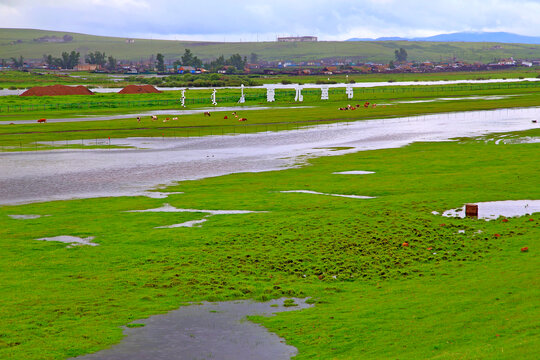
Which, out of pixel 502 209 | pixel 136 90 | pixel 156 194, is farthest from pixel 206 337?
pixel 136 90

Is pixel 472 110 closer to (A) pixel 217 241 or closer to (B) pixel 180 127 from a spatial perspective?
(B) pixel 180 127

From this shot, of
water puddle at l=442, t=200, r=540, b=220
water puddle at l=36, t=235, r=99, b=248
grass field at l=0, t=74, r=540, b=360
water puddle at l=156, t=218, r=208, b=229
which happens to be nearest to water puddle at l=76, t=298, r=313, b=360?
grass field at l=0, t=74, r=540, b=360

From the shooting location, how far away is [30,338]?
18812 millimetres

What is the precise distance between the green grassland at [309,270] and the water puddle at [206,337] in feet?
1.68

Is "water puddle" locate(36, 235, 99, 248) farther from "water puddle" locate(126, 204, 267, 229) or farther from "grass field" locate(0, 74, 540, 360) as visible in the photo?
"water puddle" locate(126, 204, 267, 229)

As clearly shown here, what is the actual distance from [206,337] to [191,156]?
1815 inches

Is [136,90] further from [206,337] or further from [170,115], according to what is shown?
[206,337]

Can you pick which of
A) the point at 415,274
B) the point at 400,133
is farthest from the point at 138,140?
the point at 415,274

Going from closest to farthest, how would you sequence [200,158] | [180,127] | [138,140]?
A: 1. [200,158]
2. [138,140]
3. [180,127]

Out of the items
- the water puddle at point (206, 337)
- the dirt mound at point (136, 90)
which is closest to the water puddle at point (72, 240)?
the water puddle at point (206, 337)

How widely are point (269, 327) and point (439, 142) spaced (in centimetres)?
5242

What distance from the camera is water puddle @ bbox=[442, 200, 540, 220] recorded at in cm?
3300

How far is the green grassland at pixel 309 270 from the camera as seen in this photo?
711 inches

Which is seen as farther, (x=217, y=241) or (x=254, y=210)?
(x=254, y=210)
